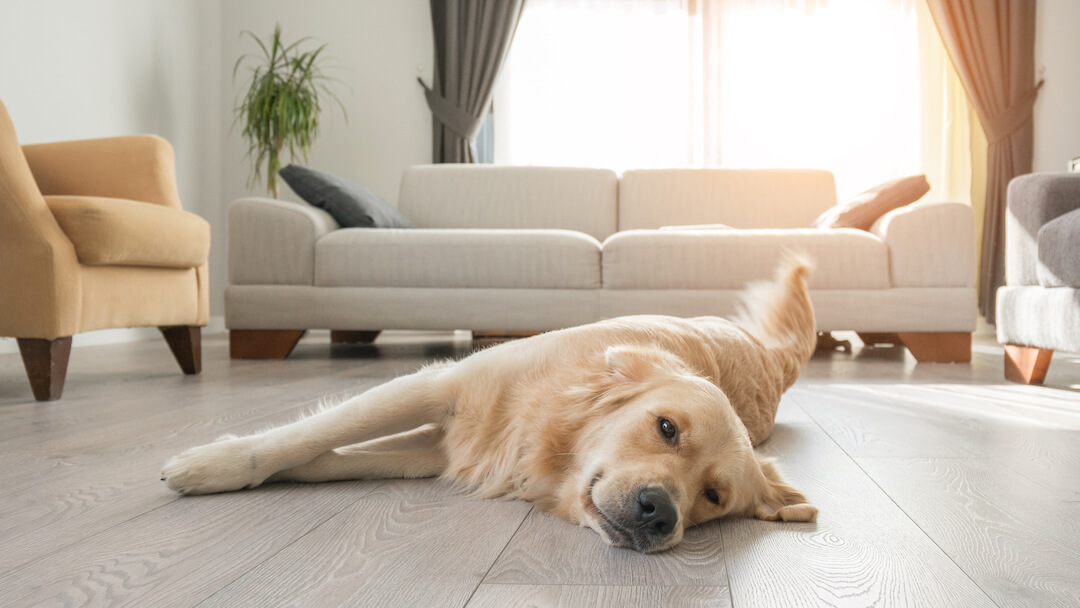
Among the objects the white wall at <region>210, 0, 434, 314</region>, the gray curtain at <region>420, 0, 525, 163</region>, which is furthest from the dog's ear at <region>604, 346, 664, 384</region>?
the white wall at <region>210, 0, 434, 314</region>

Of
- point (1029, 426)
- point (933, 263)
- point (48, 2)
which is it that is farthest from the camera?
point (48, 2)

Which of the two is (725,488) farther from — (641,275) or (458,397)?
(641,275)

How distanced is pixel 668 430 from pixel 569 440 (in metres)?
0.17

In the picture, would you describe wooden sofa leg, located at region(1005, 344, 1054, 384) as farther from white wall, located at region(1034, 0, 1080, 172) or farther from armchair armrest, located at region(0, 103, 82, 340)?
white wall, located at region(1034, 0, 1080, 172)

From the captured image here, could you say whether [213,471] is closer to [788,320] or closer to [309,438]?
[309,438]

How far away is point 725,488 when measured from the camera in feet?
3.43

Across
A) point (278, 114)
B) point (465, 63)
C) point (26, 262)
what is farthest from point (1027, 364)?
point (278, 114)

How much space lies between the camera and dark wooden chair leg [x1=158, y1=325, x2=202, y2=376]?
9.30 ft

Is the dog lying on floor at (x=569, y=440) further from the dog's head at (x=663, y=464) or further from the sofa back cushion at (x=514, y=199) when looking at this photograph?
the sofa back cushion at (x=514, y=199)

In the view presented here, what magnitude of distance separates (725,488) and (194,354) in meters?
2.37

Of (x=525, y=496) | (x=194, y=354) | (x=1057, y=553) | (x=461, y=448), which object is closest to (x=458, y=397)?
(x=461, y=448)

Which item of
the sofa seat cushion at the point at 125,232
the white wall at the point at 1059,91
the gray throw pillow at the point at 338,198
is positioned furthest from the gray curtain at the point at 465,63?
the white wall at the point at 1059,91

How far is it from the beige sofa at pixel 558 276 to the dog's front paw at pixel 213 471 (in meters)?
2.31

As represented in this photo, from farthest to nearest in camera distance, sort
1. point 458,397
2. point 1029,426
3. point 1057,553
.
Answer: point 1029,426 < point 458,397 < point 1057,553
